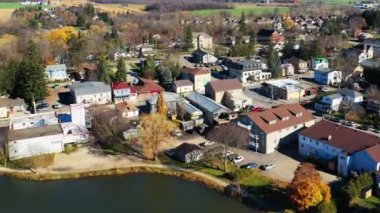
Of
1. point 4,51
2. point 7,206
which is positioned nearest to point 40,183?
point 7,206

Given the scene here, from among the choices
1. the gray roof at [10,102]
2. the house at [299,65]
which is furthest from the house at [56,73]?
the house at [299,65]

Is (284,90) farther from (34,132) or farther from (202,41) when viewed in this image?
(202,41)

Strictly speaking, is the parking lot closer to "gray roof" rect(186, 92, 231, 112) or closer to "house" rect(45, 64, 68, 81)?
"gray roof" rect(186, 92, 231, 112)

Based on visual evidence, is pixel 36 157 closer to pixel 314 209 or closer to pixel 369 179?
pixel 314 209

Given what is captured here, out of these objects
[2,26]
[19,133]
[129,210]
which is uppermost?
[2,26]

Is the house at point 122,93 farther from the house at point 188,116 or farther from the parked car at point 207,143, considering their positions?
the parked car at point 207,143

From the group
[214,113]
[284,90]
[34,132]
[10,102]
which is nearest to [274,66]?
[284,90]
